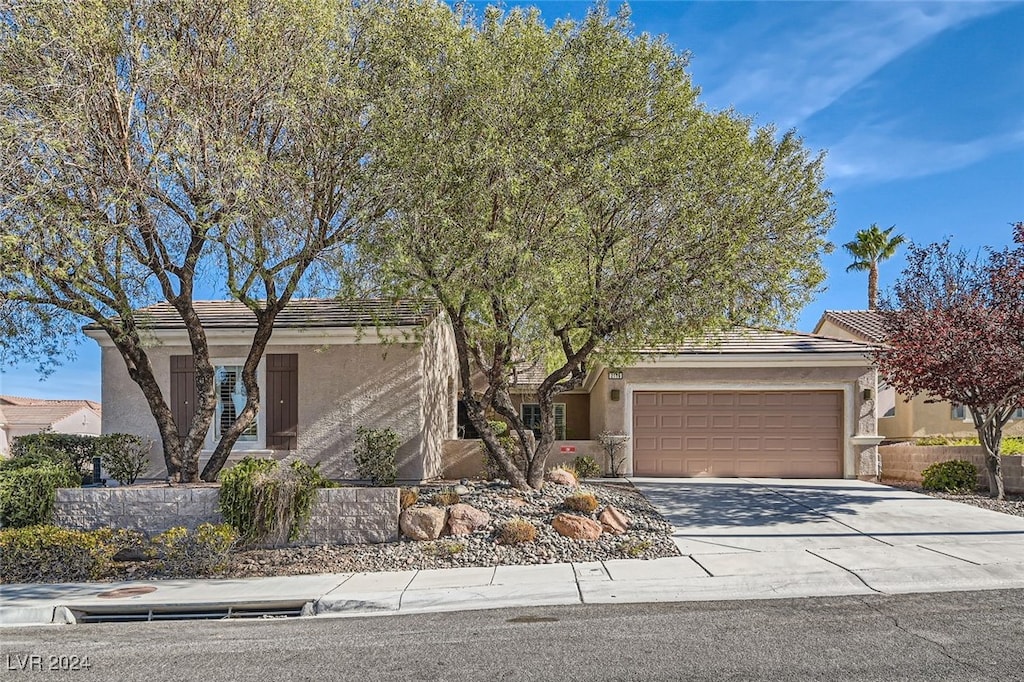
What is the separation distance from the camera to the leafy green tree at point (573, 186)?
1057 centimetres

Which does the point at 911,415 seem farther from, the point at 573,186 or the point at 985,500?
the point at 573,186

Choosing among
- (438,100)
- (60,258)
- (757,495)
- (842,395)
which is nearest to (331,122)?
(438,100)

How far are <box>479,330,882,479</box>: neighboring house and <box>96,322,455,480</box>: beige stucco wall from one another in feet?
12.3

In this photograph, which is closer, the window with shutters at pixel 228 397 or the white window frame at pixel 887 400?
the window with shutters at pixel 228 397

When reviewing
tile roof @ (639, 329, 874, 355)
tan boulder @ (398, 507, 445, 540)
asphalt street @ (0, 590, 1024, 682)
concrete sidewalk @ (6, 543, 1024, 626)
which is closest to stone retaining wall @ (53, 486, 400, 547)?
tan boulder @ (398, 507, 445, 540)

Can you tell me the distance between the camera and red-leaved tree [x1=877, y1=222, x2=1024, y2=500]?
1337cm

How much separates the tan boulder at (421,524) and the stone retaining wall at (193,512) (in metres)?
0.16

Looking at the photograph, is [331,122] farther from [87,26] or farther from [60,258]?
[60,258]

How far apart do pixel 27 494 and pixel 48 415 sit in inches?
1360

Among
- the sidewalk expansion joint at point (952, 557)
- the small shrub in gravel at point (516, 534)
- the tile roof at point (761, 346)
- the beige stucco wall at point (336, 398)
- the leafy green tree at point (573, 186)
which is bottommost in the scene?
the sidewalk expansion joint at point (952, 557)

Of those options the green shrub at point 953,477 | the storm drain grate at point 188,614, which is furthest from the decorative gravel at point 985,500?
the storm drain grate at point 188,614

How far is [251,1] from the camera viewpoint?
1051 cm

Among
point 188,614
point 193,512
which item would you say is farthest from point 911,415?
point 188,614

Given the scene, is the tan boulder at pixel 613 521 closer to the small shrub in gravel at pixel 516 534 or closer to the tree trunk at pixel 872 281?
the small shrub in gravel at pixel 516 534
